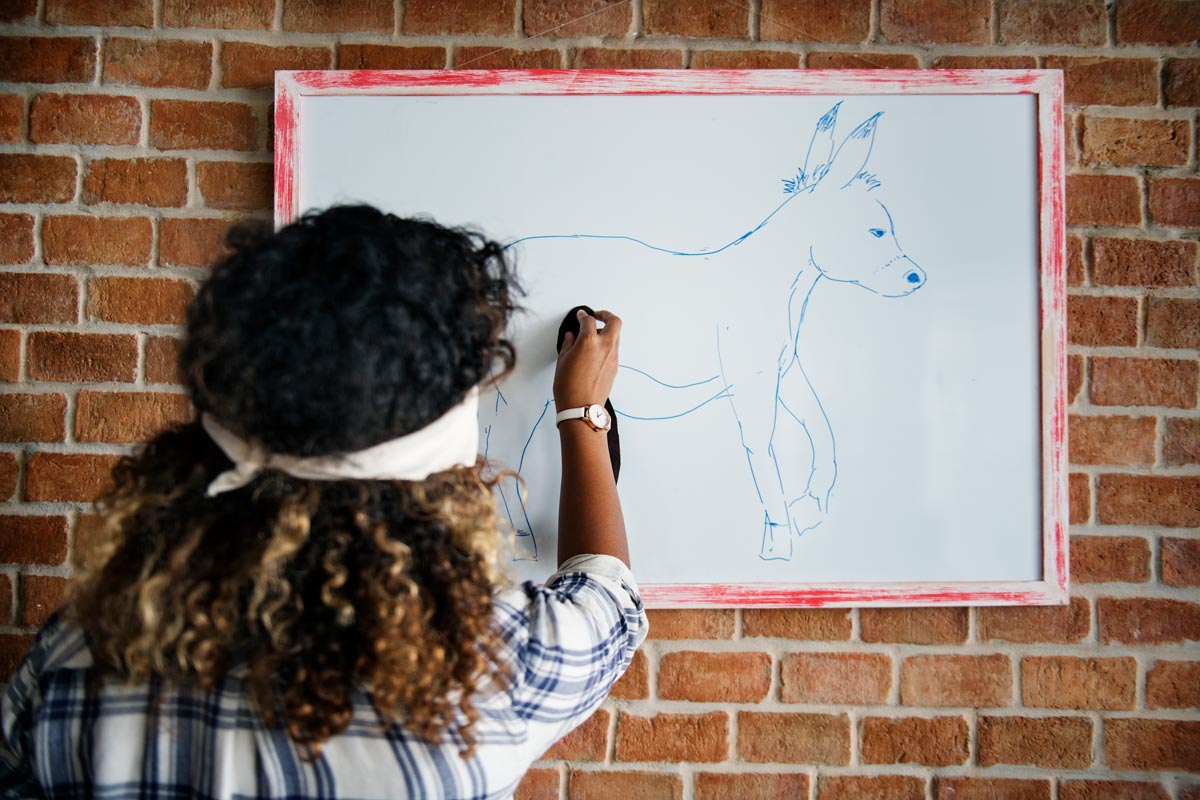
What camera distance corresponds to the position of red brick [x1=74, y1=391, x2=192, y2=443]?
1.12m

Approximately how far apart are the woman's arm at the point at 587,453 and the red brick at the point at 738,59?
406mm

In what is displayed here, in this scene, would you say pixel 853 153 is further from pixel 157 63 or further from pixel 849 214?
pixel 157 63

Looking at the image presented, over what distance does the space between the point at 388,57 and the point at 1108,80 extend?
106 centimetres

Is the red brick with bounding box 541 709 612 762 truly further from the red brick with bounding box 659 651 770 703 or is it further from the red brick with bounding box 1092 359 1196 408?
the red brick with bounding box 1092 359 1196 408

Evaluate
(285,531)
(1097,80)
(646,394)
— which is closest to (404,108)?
(646,394)

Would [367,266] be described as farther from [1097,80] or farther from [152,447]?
[1097,80]

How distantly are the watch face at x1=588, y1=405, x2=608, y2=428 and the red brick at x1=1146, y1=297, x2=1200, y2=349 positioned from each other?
824 mm

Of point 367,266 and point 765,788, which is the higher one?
point 367,266

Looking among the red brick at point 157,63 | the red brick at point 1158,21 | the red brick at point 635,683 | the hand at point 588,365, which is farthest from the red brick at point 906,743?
the red brick at point 157,63

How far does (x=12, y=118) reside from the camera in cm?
112

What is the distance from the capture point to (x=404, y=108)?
3.60 feet

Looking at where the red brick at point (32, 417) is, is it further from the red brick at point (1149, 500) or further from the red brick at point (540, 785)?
the red brick at point (1149, 500)

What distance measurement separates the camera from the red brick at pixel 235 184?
1.12 m

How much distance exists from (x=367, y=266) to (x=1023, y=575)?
102 centimetres
